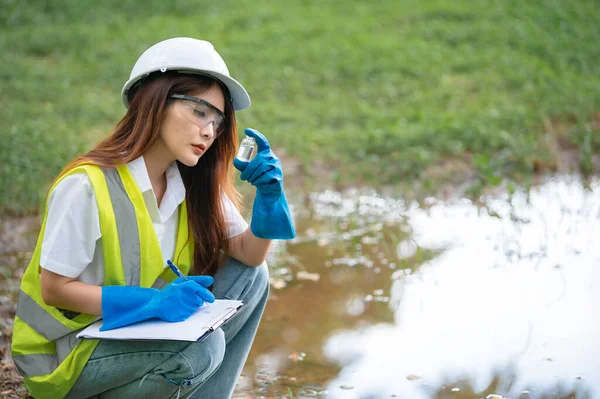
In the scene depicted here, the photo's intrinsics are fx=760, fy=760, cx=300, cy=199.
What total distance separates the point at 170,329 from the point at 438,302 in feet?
5.98

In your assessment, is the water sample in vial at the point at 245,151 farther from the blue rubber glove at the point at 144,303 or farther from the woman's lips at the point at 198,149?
the blue rubber glove at the point at 144,303

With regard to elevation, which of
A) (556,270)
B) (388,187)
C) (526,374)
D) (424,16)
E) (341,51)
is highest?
(424,16)

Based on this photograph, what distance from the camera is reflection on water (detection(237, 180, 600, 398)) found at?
9.75ft

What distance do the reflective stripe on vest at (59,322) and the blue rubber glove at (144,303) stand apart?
0.34 feet

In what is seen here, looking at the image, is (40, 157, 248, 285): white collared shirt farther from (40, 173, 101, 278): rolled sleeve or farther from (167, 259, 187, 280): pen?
(167, 259, 187, 280): pen

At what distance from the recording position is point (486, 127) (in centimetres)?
607

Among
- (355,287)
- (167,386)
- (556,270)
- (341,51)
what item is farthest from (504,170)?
(167,386)

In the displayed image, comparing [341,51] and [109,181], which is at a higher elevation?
[341,51]

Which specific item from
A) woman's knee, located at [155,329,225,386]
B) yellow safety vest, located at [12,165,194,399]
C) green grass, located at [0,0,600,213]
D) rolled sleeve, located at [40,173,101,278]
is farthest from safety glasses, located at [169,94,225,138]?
green grass, located at [0,0,600,213]

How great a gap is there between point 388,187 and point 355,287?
5.41ft

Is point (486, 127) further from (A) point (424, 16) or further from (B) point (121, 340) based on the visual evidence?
(B) point (121, 340)

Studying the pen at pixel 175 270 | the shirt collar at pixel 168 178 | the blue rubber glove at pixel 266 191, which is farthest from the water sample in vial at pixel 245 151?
the pen at pixel 175 270

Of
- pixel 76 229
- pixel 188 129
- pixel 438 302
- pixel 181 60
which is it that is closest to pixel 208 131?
pixel 188 129

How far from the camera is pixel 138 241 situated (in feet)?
7.47
